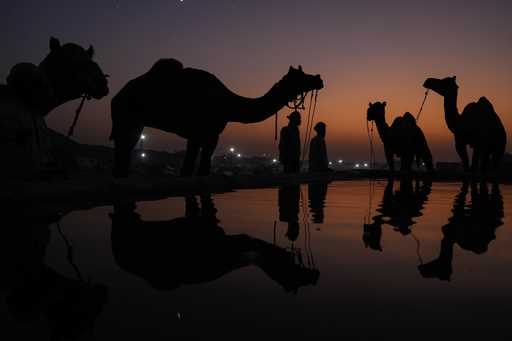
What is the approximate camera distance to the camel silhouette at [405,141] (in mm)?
16094

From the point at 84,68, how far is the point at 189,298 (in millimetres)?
5460

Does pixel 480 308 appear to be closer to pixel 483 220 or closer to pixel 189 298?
pixel 189 298

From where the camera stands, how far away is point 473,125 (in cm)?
1447

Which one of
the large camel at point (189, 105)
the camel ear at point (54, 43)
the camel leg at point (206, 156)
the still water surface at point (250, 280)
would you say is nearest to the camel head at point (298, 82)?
the large camel at point (189, 105)

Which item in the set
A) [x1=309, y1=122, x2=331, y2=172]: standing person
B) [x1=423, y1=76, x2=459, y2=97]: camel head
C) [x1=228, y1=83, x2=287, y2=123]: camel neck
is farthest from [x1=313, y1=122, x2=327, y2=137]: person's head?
[x1=228, y1=83, x2=287, y2=123]: camel neck

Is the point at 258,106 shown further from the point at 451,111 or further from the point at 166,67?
the point at 451,111

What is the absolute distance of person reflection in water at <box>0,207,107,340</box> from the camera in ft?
3.57

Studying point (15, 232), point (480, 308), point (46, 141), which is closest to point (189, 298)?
point (480, 308)

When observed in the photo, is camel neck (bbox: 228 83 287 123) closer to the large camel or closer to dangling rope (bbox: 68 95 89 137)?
the large camel

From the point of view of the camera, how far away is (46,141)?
5027 mm

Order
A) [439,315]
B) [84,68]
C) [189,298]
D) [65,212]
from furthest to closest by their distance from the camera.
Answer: [84,68] < [65,212] < [189,298] < [439,315]

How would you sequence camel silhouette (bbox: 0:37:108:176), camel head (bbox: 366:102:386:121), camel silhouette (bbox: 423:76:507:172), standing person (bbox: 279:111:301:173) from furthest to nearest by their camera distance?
1. camel head (bbox: 366:102:386:121)
2. camel silhouette (bbox: 423:76:507:172)
3. standing person (bbox: 279:111:301:173)
4. camel silhouette (bbox: 0:37:108:176)

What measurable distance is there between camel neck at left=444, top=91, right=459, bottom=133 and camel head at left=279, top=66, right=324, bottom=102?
8.50 meters

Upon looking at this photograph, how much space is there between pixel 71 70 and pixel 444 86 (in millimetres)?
12976
